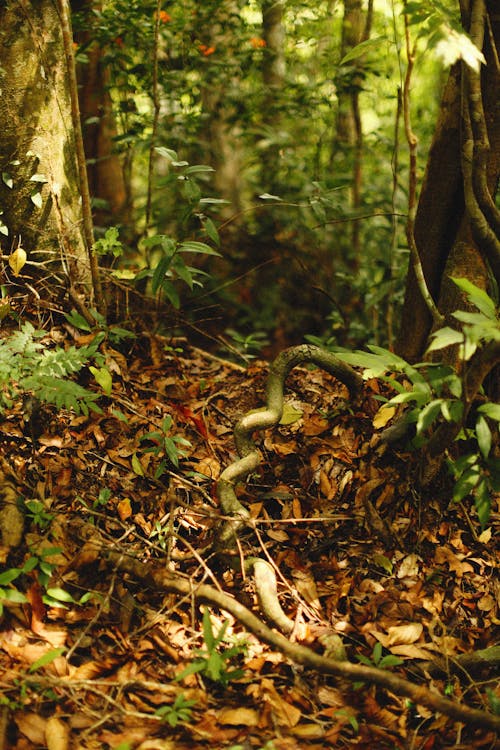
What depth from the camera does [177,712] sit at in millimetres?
1747

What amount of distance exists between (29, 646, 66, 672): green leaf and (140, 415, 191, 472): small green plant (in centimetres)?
90

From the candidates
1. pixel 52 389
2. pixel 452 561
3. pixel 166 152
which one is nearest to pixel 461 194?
pixel 166 152

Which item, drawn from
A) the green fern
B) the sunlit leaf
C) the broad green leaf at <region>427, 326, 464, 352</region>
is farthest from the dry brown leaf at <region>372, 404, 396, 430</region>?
A: the sunlit leaf

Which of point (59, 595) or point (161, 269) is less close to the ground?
point (161, 269)

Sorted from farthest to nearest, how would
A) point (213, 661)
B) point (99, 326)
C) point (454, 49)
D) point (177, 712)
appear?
point (99, 326) → point (213, 661) → point (177, 712) → point (454, 49)

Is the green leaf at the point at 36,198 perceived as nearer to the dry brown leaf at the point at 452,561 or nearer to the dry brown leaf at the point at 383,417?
the dry brown leaf at the point at 383,417

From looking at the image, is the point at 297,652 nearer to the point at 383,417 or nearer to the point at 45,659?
the point at 45,659

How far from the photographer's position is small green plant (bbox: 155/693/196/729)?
1714 millimetres

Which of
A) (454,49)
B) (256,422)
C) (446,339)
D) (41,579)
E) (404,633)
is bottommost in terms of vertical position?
(404,633)

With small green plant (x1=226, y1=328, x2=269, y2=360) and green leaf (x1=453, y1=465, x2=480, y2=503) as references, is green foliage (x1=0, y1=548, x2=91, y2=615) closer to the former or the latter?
green leaf (x1=453, y1=465, x2=480, y2=503)

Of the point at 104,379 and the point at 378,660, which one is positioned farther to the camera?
the point at 104,379

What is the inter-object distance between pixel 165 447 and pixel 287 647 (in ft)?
3.54

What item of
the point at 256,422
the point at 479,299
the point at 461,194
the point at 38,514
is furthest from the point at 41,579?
the point at 461,194

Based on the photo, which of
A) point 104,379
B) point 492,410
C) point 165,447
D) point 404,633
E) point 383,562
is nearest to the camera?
point 492,410
